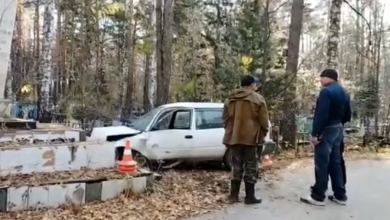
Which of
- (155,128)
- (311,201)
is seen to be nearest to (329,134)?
(311,201)

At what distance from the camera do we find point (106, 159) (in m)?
7.13

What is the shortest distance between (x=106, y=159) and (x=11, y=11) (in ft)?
12.0

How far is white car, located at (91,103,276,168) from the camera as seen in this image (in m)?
8.98

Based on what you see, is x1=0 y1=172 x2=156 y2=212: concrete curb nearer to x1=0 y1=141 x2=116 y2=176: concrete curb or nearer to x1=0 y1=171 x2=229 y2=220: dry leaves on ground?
x1=0 y1=171 x2=229 y2=220: dry leaves on ground

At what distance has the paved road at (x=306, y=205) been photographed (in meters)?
6.07

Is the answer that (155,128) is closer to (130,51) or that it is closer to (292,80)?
(292,80)

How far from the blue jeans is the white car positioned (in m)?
3.34

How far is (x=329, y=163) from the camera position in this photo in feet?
21.7

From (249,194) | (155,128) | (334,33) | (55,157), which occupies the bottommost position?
(249,194)

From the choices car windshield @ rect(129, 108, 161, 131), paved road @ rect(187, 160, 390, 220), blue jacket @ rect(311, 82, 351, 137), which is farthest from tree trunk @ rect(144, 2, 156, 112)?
blue jacket @ rect(311, 82, 351, 137)

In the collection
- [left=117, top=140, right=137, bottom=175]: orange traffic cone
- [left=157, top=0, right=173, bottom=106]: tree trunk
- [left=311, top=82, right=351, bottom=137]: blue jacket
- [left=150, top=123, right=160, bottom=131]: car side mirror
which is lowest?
[left=117, top=140, right=137, bottom=175]: orange traffic cone

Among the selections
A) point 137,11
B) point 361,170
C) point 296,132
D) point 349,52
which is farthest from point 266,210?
point 349,52

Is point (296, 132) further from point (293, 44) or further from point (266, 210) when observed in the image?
point (266, 210)

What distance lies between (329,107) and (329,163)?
0.91m
